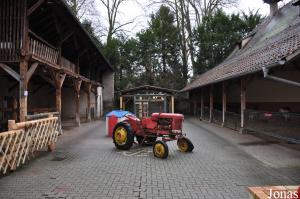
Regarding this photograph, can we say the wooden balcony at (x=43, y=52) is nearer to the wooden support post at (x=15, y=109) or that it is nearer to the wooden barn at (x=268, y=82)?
the wooden support post at (x=15, y=109)

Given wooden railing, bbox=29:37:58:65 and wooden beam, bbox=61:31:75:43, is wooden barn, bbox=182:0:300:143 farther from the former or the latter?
wooden railing, bbox=29:37:58:65

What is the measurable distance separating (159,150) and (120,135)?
208 centimetres

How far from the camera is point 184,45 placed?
44.1 meters

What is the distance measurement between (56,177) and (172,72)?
37048mm

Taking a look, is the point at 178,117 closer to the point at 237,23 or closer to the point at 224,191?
the point at 224,191

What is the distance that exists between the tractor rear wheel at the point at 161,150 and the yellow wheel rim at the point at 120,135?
1726 millimetres

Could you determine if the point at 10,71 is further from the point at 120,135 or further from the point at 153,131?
the point at 153,131

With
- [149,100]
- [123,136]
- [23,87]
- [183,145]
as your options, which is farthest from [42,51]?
[149,100]

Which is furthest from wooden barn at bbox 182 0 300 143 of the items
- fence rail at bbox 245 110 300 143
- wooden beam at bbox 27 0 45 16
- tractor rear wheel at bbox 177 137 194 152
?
wooden beam at bbox 27 0 45 16

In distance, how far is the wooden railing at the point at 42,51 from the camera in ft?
46.0

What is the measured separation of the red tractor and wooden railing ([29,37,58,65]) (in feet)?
14.6

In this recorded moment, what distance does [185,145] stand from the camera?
11039 millimetres

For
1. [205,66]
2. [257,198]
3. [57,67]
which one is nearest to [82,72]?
[57,67]

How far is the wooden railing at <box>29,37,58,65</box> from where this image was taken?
14.0 m
